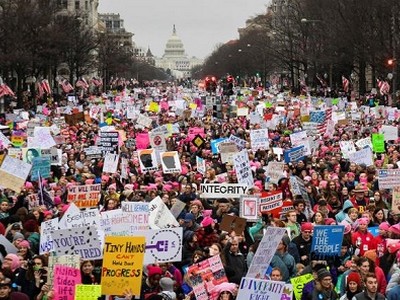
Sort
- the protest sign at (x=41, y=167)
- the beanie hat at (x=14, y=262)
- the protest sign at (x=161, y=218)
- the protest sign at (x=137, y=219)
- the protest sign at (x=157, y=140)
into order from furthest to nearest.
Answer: the protest sign at (x=157, y=140)
the protest sign at (x=41, y=167)
the protest sign at (x=161, y=218)
the protest sign at (x=137, y=219)
the beanie hat at (x=14, y=262)

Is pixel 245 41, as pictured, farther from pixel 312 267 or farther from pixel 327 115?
pixel 312 267

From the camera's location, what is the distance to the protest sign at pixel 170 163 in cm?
2134

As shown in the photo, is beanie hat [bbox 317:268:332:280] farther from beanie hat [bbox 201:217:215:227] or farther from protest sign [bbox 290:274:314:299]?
beanie hat [bbox 201:217:215:227]

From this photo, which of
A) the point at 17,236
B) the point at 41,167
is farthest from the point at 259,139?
the point at 17,236

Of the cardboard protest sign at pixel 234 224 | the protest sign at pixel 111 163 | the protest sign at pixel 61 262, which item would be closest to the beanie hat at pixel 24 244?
the protest sign at pixel 61 262

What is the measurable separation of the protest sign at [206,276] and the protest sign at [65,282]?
1.09 m

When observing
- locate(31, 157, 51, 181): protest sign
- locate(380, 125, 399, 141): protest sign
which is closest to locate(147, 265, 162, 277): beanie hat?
locate(31, 157, 51, 181): protest sign

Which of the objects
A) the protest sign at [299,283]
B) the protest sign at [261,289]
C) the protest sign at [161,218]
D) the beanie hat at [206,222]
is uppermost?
the protest sign at [161,218]

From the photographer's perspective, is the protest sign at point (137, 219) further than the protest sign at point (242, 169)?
No

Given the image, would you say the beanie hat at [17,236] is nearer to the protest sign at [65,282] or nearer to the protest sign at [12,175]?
the protest sign at [65,282]

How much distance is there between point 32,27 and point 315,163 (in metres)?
45.4

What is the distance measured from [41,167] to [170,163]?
2.67 meters

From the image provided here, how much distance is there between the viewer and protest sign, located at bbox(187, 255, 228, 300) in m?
10.4

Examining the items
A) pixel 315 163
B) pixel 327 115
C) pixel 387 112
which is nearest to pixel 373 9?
pixel 387 112
